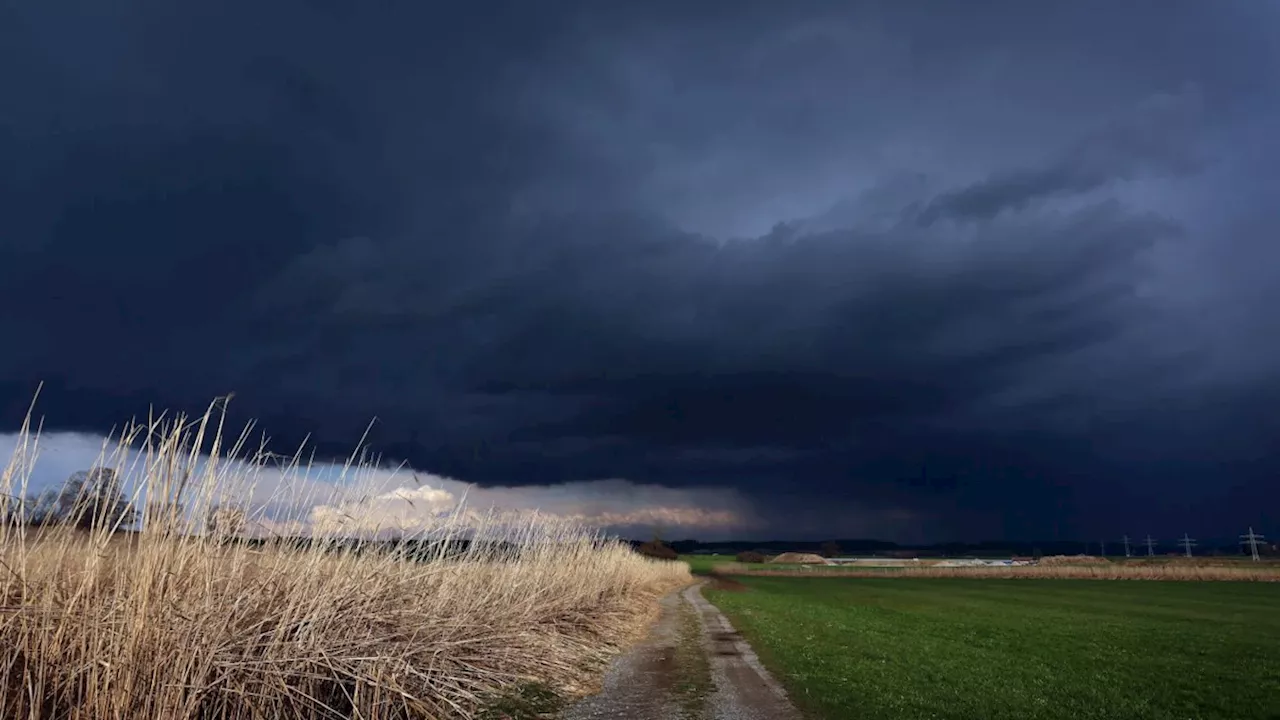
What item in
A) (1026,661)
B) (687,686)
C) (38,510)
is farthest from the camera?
(1026,661)

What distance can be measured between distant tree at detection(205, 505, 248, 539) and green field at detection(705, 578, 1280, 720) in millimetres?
8727

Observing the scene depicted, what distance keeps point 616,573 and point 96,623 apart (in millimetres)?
25988

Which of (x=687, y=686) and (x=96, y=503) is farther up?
(x=96, y=503)

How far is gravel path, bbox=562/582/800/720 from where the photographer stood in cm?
1141

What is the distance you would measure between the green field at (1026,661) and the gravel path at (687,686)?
58 centimetres

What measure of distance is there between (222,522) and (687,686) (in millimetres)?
9591

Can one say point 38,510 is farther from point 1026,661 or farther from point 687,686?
point 1026,661

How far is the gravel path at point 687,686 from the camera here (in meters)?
11.4

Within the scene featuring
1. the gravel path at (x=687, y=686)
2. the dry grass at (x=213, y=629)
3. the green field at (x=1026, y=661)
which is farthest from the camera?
the green field at (x=1026, y=661)

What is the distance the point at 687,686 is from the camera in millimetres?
13945

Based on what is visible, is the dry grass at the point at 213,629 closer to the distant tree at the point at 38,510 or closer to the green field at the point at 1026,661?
the distant tree at the point at 38,510

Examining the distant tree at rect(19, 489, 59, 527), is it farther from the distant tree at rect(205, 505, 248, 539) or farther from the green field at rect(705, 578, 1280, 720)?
the green field at rect(705, 578, 1280, 720)

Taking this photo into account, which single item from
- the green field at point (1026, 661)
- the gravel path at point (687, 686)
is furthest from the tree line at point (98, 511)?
the green field at point (1026, 661)

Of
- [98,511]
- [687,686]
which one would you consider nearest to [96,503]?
[98,511]
